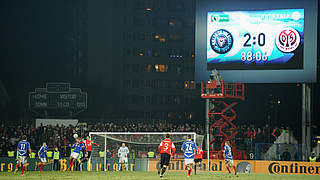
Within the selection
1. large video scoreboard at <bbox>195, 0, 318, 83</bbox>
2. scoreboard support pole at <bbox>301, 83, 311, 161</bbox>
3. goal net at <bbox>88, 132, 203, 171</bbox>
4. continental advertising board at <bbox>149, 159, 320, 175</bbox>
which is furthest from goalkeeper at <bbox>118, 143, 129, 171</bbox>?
scoreboard support pole at <bbox>301, 83, 311, 161</bbox>

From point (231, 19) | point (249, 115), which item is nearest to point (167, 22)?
point (249, 115)

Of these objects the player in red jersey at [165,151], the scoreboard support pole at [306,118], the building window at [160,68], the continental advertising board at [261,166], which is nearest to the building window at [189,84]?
the building window at [160,68]

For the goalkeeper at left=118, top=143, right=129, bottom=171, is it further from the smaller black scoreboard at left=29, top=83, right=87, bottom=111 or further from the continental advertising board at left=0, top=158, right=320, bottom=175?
the smaller black scoreboard at left=29, top=83, right=87, bottom=111

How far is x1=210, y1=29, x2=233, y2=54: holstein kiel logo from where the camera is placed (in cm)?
3841

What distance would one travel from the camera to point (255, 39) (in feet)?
126

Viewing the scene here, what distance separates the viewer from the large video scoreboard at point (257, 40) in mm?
37281

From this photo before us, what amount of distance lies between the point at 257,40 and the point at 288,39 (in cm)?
210

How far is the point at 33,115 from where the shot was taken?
66375 mm

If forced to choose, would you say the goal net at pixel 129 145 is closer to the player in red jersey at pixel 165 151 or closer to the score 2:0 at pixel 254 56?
the score 2:0 at pixel 254 56

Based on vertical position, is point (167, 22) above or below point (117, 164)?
above

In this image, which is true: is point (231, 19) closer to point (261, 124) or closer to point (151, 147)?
point (151, 147)

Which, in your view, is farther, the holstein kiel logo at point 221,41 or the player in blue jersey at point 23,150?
the holstein kiel logo at point 221,41

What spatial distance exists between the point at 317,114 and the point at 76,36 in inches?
2107

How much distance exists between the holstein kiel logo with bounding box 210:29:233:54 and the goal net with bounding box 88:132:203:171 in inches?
274
